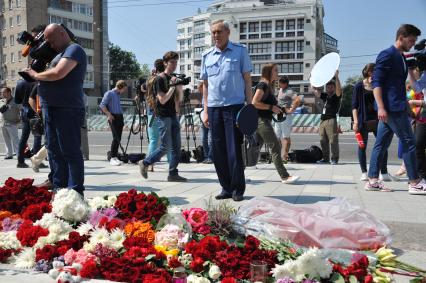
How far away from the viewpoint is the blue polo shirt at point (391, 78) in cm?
615

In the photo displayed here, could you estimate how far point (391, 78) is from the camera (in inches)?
244

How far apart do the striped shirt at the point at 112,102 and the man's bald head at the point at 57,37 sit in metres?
5.42

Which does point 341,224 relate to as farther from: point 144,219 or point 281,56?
point 281,56

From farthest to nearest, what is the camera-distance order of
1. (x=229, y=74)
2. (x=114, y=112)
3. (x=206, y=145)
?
(x=206, y=145)
(x=114, y=112)
(x=229, y=74)

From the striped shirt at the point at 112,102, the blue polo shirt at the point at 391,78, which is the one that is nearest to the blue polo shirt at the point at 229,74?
the blue polo shirt at the point at 391,78

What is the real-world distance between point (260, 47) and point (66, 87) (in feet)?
377

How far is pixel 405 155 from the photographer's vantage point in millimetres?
6176

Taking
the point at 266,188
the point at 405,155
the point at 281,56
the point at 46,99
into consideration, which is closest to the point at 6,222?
the point at 46,99

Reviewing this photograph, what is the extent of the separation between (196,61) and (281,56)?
36767mm

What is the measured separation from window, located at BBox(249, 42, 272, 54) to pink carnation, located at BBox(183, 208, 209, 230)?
115056 millimetres

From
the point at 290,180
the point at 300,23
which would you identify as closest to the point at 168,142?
the point at 290,180

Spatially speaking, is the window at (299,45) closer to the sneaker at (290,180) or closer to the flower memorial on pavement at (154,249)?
the sneaker at (290,180)

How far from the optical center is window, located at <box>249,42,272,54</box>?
380 ft

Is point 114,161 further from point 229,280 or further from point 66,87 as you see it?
point 229,280
